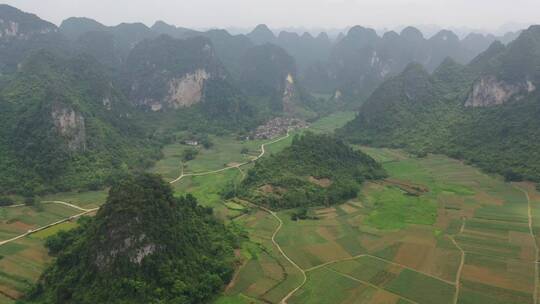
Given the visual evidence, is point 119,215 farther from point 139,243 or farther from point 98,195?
point 98,195

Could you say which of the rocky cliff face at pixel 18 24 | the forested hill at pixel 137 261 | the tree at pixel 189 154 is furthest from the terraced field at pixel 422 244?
the rocky cliff face at pixel 18 24

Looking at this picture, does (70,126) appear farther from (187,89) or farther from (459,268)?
(459,268)

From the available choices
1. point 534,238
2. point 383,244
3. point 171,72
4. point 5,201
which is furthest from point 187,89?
point 534,238

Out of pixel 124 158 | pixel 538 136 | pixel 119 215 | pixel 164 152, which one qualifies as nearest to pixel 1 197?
pixel 124 158

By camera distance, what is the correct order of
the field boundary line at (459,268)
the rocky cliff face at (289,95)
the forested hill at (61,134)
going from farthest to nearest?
the rocky cliff face at (289,95), the forested hill at (61,134), the field boundary line at (459,268)

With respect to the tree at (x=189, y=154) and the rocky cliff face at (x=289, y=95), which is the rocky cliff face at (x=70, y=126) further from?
the rocky cliff face at (x=289, y=95)

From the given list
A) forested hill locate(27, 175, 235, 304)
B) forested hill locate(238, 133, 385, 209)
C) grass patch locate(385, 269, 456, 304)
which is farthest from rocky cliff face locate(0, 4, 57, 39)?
grass patch locate(385, 269, 456, 304)

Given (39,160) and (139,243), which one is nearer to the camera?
(139,243)
